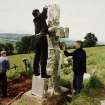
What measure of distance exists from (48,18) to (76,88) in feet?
8.19

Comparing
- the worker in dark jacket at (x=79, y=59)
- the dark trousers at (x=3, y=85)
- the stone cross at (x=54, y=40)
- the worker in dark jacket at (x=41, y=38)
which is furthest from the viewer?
the dark trousers at (x=3, y=85)

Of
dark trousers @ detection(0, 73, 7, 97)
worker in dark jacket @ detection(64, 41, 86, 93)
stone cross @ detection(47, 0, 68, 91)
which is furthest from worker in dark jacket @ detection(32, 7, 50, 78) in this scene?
dark trousers @ detection(0, 73, 7, 97)

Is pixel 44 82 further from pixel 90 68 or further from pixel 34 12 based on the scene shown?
pixel 90 68

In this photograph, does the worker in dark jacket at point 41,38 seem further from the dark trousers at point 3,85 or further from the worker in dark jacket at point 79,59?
the dark trousers at point 3,85

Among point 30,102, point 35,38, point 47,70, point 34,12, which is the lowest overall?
point 30,102

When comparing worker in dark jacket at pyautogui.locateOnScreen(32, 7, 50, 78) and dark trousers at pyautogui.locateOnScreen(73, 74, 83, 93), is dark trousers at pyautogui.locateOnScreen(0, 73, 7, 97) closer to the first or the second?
worker in dark jacket at pyautogui.locateOnScreen(32, 7, 50, 78)

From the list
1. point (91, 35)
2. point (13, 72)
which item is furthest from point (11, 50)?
point (13, 72)

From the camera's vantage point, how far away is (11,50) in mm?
55031

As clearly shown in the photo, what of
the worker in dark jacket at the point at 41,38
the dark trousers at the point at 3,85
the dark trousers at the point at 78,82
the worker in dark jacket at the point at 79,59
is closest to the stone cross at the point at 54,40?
the worker in dark jacket at the point at 41,38

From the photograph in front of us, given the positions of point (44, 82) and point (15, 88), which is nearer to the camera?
point (44, 82)

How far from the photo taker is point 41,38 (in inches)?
416

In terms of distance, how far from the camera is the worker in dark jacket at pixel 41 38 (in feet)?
34.6

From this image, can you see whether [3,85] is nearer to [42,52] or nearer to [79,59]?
[42,52]

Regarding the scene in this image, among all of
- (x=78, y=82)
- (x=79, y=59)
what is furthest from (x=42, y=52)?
(x=78, y=82)
